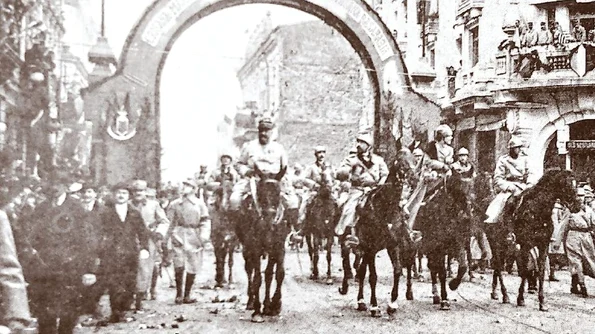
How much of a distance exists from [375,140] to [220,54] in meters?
1.89

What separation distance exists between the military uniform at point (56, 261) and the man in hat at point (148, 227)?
1067 mm

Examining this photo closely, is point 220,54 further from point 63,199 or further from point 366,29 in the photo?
point 63,199

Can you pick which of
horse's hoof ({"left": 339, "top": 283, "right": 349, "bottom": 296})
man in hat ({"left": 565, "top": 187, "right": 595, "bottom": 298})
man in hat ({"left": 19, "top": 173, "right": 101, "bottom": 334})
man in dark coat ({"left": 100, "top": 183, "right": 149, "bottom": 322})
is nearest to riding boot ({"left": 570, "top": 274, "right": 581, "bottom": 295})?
man in hat ({"left": 565, "top": 187, "right": 595, "bottom": 298})

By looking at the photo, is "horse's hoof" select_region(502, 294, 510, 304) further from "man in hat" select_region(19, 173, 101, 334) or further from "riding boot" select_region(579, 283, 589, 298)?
"man in hat" select_region(19, 173, 101, 334)

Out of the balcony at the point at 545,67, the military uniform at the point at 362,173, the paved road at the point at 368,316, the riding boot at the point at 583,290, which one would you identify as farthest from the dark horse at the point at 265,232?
the riding boot at the point at 583,290

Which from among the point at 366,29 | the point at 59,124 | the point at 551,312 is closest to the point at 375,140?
the point at 366,29

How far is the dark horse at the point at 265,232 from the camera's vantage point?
6.77 meters

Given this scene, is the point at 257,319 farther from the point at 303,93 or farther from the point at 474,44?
the point at 474,44

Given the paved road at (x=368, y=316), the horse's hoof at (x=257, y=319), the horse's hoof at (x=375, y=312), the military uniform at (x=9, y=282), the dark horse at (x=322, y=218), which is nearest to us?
the military uniform at (x=9, y=282)

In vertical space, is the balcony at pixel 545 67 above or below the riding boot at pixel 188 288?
above

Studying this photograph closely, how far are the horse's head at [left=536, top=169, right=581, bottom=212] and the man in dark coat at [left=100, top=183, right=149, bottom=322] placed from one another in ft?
12.3

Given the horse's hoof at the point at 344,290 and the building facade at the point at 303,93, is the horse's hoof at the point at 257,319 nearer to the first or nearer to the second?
the horse's hoof at the point at 344,290

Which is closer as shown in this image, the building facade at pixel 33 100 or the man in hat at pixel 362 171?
the building facade at pixel 33 100

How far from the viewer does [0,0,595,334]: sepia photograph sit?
21.2 ft
